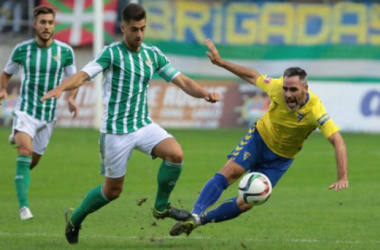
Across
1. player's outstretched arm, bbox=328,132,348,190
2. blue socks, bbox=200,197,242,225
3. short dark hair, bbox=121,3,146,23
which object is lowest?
blue socks, bbox=200,197,242,225

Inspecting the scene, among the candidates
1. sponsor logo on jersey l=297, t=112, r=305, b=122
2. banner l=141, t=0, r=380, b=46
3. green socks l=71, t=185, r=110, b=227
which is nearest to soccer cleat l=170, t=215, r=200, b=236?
green socks l=71, t=185, r=110, b=227

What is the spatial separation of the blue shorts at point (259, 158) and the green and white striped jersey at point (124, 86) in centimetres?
97

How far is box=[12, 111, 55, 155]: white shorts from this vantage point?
1112 cm

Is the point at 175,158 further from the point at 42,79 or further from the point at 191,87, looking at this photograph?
the point at 42,79

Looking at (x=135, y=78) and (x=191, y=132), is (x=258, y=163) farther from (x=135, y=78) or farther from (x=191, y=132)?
(x=191, y=132)

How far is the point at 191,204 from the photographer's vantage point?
1233cm

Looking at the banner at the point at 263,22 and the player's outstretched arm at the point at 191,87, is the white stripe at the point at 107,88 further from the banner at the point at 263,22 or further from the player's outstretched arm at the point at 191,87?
the banner at the point at 263,22

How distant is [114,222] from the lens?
10758mm

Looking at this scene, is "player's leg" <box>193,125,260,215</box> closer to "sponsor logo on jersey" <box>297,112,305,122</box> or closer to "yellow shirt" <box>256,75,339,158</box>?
"yellow shirt" <box>256,75,339,158</box>

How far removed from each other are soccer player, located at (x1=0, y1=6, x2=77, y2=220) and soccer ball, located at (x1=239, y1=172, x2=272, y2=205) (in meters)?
2.92

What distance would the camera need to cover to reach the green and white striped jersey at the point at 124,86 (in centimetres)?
906

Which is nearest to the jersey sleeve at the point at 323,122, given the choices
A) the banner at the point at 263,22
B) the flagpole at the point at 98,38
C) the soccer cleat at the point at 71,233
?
the soccer cleat at the point at 71,233

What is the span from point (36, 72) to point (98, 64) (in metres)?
2.57

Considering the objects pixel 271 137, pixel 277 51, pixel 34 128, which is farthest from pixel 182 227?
pixel 277 51
